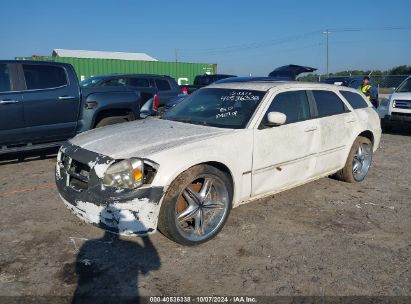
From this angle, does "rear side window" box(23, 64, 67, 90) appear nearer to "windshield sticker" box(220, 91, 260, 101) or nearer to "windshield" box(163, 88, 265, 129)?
"windshield" box(163, 88, 265, 129)

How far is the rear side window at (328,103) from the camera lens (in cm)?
505

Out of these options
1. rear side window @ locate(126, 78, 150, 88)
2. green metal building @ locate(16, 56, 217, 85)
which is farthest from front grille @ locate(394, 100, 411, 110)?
green metal building @ locate(16, 56, 217, 85)

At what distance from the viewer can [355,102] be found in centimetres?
578

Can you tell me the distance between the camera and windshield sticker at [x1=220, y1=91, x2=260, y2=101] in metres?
4.49

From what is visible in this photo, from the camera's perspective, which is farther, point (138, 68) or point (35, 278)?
point (138, 68)

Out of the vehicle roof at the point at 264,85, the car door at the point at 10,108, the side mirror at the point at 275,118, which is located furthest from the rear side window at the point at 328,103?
the car door at the point at 10,108

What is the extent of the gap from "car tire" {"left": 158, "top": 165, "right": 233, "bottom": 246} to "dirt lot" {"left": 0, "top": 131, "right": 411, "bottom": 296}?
165 millimetres

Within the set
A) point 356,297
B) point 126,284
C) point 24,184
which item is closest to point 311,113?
point 356,297

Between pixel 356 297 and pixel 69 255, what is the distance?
8.11ft

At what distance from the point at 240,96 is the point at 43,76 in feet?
12.2

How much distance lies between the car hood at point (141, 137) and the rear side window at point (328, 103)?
5.52ft

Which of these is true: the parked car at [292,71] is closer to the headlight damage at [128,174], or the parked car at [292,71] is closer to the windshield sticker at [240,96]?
the windshield sticker at [240,96]

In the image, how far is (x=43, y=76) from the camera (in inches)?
255

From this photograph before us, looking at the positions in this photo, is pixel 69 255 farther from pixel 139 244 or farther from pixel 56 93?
pixel 56 93
